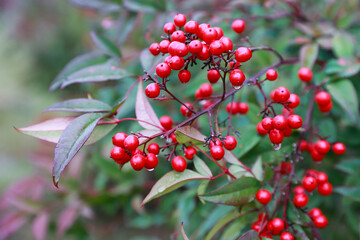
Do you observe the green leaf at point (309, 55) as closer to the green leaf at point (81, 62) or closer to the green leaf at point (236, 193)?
the green leaf at point (236, 193)

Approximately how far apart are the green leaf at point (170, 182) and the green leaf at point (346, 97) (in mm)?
555

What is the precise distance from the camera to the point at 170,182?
28.6 inches

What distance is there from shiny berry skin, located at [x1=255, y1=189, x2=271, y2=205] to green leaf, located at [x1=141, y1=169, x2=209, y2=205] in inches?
6.6

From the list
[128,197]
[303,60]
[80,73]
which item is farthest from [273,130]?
[128,197]

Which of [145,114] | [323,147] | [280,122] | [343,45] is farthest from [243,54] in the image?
[343,45]

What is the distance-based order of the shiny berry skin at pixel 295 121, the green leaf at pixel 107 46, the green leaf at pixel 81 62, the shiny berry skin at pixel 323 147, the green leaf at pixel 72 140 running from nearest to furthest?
1. the green leaf at pixel 72 140
2. the shiny berry skin at pixel 295 121
3. the shiny berry skin at pixel 323 147
4. the green leaf at pixel 81 62
5. the green leaf at pixel 107 46

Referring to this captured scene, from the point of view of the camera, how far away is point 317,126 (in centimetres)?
117

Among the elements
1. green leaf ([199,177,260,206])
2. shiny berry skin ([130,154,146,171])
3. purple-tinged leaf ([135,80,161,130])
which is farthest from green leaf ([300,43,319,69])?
shiny berry skin ([130,154,146,171])

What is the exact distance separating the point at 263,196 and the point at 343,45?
2.36 feet

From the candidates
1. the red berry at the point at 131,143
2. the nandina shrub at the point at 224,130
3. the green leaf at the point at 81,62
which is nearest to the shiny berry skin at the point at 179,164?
the nandina shrub at the point at 224,130

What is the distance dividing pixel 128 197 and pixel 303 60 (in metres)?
1.04

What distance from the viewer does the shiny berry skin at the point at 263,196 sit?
782 millimetres

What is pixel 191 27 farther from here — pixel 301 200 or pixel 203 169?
pixel 301 200

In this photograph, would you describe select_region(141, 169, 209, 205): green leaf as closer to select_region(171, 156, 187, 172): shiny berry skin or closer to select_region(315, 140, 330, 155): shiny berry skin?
select_region(171, 156, 187, 172): shiny berry skin
